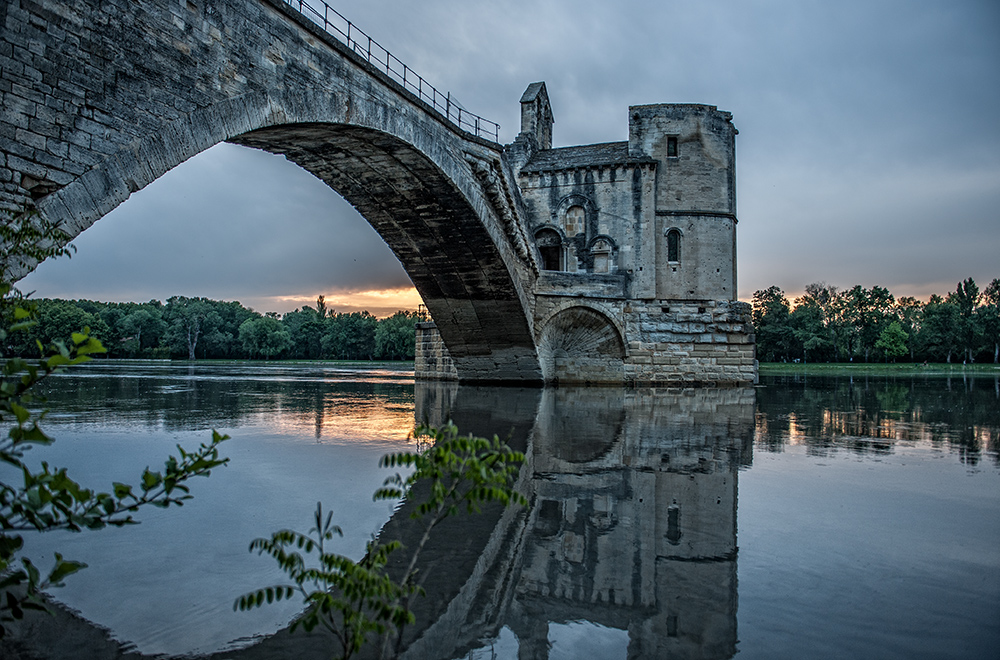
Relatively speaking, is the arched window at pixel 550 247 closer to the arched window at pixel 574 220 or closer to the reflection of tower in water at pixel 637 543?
the arched window at pixel 574 220

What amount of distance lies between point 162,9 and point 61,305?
3100 inches

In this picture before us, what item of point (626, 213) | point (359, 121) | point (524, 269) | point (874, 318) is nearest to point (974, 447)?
point (359, 121)

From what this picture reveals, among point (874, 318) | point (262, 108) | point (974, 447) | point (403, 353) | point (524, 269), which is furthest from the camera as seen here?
point (403, 353)

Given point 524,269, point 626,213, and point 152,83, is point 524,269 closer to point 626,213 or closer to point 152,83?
point 626,213

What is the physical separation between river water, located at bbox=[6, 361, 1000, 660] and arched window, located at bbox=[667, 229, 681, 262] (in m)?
16.8

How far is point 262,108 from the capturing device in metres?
9.77

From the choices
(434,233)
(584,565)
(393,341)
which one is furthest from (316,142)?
(393,341)

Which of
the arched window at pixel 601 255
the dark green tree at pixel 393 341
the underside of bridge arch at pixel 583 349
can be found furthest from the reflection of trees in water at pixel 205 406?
the dark green tree at pixel 393 341

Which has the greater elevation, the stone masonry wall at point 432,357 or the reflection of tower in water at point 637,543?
the stone masonry wall at point 432,357

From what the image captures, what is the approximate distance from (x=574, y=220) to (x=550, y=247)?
1.56 m

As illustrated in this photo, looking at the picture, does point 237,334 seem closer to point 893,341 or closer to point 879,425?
point 893,341

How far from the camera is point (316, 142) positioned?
12922 millimetres

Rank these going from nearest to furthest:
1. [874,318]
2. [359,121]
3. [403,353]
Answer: [359,121] < [874,318] < [403,353]

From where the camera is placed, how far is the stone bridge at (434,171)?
7082mm
